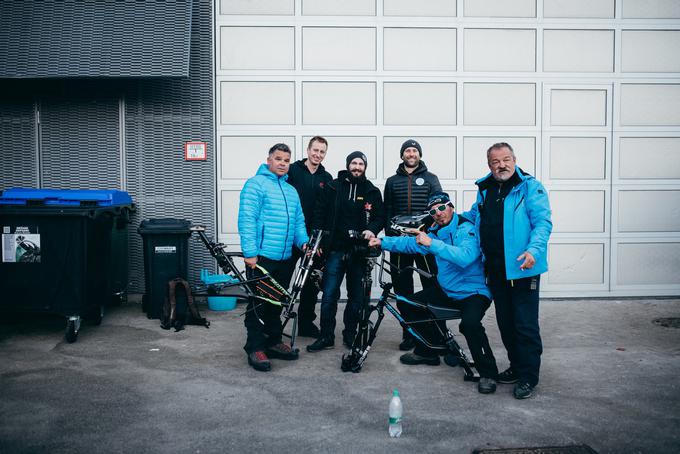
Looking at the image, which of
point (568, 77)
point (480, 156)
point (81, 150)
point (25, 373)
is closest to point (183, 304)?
point (25, 373)

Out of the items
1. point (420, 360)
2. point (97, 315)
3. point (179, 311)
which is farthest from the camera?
point (179, 311)

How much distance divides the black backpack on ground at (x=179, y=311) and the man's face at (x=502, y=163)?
3528 millimetres

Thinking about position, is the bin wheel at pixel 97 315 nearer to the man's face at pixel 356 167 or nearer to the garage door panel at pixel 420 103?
the man's face at pixel 356 167

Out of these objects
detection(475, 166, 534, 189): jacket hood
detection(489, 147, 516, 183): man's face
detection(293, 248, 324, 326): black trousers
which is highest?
detection(489, 147, 516, 183): man's face

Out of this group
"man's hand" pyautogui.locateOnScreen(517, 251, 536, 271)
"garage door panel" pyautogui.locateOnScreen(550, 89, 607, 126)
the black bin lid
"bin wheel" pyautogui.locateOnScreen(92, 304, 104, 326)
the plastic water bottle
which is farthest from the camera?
"garage door panel" pyautogui.locateOnScreen(550, 89, 607, 126)

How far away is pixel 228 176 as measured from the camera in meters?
7.56

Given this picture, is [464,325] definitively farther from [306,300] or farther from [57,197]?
[57,197]

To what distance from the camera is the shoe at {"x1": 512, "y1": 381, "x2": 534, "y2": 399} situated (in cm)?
428

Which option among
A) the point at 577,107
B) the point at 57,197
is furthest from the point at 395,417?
the point at 577,107

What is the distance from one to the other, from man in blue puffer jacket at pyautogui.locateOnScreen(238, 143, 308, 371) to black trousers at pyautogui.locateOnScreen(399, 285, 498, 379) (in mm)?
1122

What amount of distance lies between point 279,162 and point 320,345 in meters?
1.73

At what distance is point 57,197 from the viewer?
19.8 feet

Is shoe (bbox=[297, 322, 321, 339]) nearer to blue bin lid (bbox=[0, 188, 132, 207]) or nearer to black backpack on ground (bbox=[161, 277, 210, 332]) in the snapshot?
black backpack on ground (bbox=[161, 277, 210, 332])

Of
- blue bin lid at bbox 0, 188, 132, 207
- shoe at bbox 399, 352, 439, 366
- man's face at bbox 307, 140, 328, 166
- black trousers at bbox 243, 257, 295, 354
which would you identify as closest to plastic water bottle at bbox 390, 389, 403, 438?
shoe at bbox 399, 352, 439, 366
